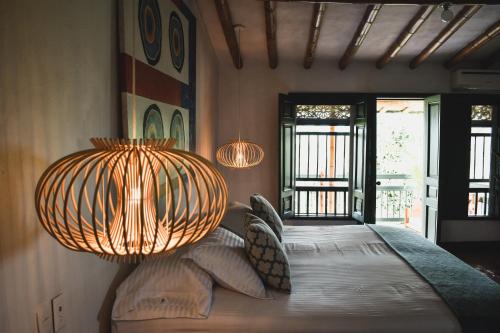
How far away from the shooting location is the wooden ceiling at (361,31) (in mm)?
4055

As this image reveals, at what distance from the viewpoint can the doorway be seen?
7.65 m

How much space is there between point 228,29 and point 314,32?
3.18 feet

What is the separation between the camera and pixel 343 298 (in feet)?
7.29

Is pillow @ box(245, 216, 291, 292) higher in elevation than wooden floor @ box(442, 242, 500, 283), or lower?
higher

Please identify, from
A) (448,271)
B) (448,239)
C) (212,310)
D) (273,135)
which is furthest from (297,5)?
(448,239)

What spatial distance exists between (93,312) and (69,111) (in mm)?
961

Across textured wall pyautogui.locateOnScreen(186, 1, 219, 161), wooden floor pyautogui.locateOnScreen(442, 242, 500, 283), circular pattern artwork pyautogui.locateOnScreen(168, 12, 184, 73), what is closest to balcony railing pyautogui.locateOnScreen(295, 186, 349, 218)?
wooden floor pyautogui.locateOnScreen(442, 242, 500, 283)

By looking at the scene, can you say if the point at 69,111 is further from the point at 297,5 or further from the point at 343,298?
the point at 297,5

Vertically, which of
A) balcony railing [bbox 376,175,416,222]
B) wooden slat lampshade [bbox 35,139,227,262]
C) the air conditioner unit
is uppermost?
the air conditioner unit

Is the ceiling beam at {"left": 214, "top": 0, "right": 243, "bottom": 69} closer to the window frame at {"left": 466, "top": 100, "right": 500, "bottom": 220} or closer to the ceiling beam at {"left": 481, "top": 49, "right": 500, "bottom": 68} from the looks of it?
the window frame at {"left": 466, "top": 100, "right": 500, "bottom": 220}

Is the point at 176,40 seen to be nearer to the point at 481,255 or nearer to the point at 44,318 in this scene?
the point at 44,318

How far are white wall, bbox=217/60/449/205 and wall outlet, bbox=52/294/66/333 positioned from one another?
429cm

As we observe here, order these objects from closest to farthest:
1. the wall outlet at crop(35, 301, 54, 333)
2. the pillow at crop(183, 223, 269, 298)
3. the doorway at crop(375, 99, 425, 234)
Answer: the wall outlet at crop(35, 301, 54, 333) → the pillow at crop(183, 223, 269, 298) → the doorway at crop(375, 99, 425, 234)

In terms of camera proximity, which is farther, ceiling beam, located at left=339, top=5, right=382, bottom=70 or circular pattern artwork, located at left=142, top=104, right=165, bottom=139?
ceiling beam, located at left=339, top=5, right=382, bottom=70
